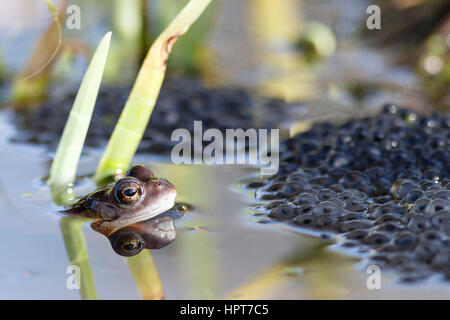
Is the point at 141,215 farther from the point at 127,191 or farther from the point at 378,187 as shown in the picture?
the point at 378,187

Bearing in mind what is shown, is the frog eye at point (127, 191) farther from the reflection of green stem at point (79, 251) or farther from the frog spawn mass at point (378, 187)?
the frog spawn mass at point (378, 187)

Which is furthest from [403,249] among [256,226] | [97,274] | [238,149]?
[238,149]

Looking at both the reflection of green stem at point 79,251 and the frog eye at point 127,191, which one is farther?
the frog eye at point 127,191

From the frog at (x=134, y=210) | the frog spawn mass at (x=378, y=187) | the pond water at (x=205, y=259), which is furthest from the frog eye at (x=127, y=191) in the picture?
the frog spawn mass at (x=378, y=187)

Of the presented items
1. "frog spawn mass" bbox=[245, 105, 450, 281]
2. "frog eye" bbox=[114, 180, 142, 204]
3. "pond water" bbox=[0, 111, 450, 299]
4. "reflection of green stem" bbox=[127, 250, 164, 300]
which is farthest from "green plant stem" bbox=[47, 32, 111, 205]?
"frog spawn mass" bbox=[245, 105, 450, 281]

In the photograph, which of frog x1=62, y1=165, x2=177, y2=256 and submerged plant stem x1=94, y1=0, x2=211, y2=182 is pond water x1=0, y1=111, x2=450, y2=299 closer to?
frog x1=62, y1=165, x2=177, y2=256

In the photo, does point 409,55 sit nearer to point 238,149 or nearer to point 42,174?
point 238,149
